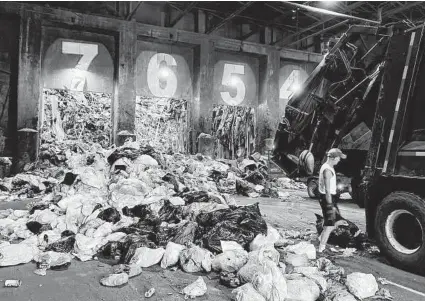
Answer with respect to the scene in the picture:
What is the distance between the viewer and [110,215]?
515 centimetres

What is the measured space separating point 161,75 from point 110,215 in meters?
9.50

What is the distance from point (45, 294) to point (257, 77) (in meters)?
13.9

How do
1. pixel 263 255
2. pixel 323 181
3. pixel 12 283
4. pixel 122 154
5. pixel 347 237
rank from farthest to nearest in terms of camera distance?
1. pixel 122 154
2. pixel 347 237
3. pixel 323 181
4. pixel 263 255
5. pixel 12 283

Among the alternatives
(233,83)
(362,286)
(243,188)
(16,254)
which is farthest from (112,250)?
(233,83)

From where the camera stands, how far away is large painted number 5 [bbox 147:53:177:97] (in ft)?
44.5

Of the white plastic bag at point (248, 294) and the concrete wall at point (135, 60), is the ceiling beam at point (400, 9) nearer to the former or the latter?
the concrete wall at point (135, 60)

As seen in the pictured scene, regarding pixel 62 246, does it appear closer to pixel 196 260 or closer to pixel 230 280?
pixel 196 260

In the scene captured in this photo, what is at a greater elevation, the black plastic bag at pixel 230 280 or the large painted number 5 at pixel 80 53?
the large painted number 5 at pixel 80 53

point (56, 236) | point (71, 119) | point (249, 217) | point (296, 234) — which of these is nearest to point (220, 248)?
point (249, 217)

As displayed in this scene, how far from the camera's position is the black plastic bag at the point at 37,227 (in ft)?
16.2

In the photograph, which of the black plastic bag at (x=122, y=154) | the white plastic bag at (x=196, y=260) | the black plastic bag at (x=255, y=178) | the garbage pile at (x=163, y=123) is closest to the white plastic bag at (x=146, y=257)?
the white plastic bag at (x=196, y=260)

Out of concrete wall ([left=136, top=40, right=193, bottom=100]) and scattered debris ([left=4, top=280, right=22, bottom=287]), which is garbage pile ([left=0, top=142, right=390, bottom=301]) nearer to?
scattered debris ([left=4, top=280, right=22, bottom=287])

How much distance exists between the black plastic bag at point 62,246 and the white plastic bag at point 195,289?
1.91m

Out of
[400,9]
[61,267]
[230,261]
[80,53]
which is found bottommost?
[61,267]
